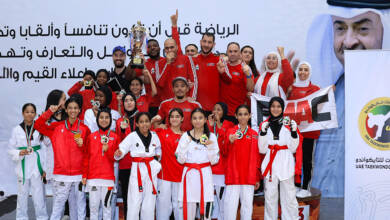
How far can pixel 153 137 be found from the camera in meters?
4.32

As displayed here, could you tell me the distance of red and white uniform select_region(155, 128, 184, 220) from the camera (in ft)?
14.4

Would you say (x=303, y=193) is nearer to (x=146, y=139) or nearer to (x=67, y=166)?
(x=146, y=139)

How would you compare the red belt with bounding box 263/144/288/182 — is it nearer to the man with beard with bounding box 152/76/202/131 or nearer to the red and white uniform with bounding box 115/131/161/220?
the man with beard with bounding box 152/76/202/131

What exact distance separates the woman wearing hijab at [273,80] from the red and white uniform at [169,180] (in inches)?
58.3

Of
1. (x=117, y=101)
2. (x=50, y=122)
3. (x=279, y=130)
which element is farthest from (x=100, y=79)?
(x=279, y=130)

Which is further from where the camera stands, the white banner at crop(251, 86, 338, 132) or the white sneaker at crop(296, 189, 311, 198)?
the white banner at crop(251, 86, 338, 132)

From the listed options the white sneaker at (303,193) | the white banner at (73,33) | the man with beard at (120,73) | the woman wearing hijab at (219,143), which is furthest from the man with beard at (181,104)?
the white banner at (73,33)

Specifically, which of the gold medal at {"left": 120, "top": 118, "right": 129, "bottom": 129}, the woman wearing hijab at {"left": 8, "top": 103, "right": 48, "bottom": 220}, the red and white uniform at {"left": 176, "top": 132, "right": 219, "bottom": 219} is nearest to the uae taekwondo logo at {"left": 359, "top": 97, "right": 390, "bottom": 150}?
the red and white uniform at {"left": 176, "top": 132, "right": 219, "bottom": 219}

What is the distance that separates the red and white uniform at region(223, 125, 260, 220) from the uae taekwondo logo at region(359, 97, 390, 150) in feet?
3.90

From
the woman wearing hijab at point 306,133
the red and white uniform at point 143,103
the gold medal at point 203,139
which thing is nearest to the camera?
the gold medal at point 203,139

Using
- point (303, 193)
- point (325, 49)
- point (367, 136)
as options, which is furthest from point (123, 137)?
point (325, 49)

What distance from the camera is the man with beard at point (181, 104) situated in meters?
4.64

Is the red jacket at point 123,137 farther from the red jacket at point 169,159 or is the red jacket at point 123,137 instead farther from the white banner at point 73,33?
the white banner at point 73,33

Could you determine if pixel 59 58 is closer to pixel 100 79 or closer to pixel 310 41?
pixel 100 79
